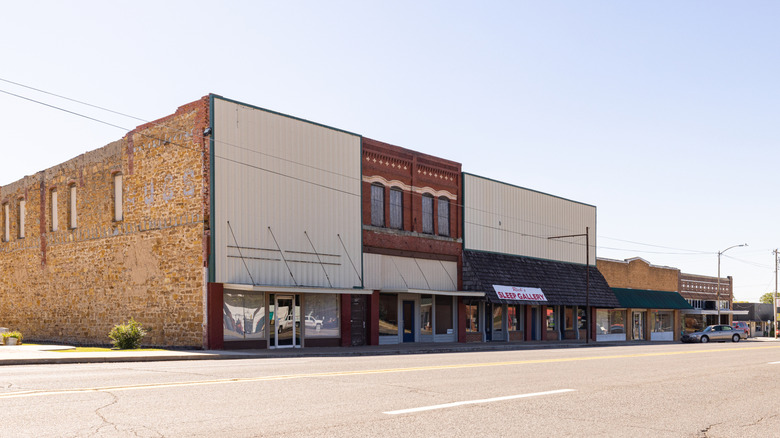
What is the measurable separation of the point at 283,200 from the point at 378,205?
593cm

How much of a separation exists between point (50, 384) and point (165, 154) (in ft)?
58.0

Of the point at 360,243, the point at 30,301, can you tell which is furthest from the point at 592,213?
the point at 30,301

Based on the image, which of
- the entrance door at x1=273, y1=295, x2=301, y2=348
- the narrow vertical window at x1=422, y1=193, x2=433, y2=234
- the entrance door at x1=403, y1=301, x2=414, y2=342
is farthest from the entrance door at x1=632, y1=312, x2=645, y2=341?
the entrance door at x1=273, y1=295, x2=301, y2=348

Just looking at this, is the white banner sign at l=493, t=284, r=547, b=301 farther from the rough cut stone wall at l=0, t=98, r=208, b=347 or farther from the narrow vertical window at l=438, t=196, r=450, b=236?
the rough cut stone wall at l=0, t=98, r=208, b=347

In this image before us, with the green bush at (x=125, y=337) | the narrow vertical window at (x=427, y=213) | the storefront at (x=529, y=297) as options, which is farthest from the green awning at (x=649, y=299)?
the green bush at (x=125, y=337)

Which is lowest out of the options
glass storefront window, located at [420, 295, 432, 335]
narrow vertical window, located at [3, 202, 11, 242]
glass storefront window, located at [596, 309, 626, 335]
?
glass storefront window, located at [596, 309, 626, 335]

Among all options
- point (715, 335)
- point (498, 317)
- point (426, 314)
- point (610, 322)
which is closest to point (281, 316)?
point (426, 314)

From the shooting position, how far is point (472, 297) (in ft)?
122

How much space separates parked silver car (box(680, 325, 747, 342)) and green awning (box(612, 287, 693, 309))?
369cm

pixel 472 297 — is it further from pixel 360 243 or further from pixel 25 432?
pixel 25 432

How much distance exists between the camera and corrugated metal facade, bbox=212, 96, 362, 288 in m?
25.8

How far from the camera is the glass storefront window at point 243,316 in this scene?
2588 centimetres

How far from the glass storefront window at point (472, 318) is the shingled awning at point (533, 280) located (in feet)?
4.02

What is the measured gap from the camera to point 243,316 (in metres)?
26.5
